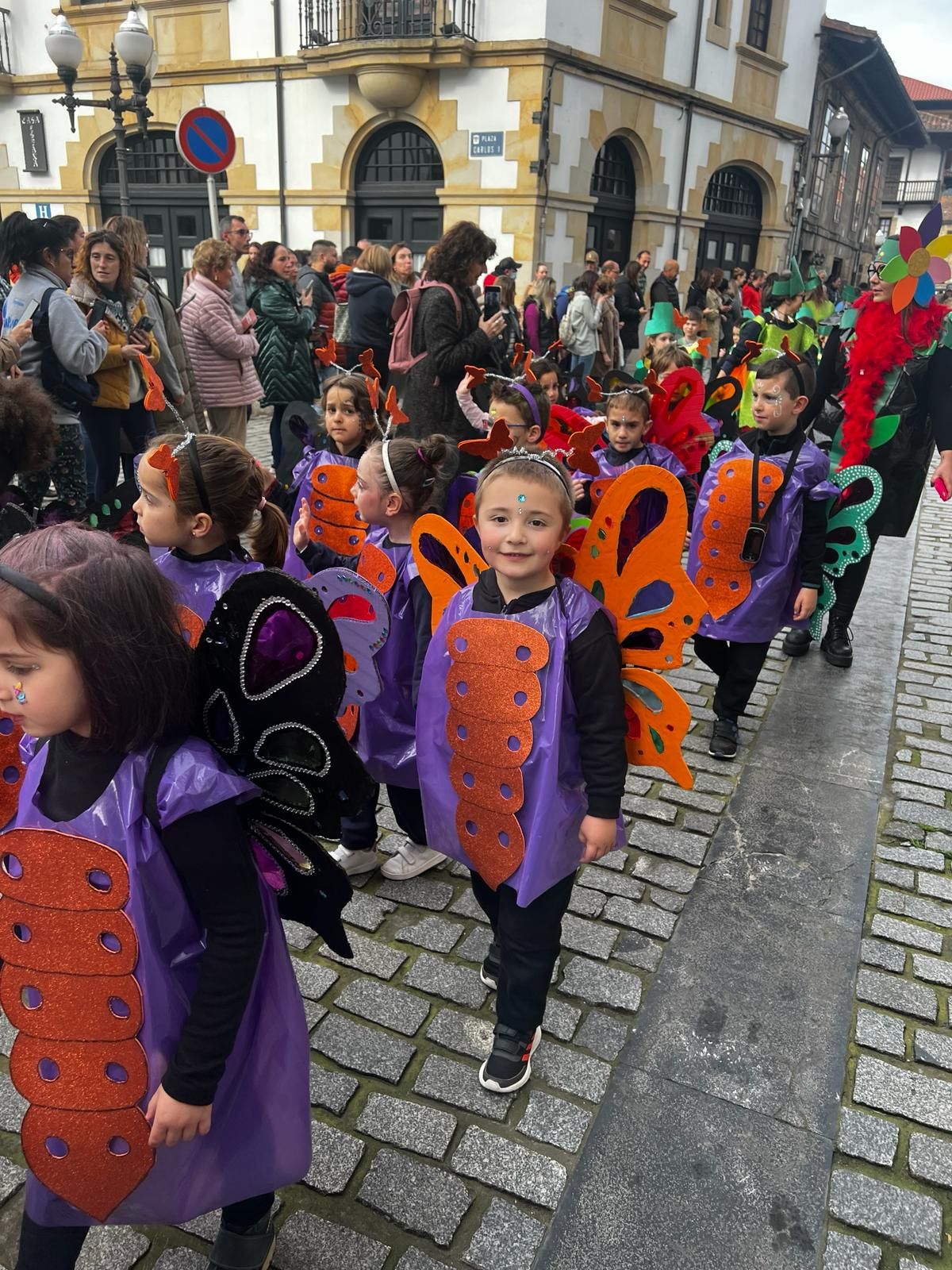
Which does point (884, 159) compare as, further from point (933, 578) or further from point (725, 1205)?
→ point (725, 1205)

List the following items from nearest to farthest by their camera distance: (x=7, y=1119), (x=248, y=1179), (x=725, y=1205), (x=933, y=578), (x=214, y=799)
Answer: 1. (x=214, y=799)
2. (x=248, y=1179)
3. (x=725, y=1205)
4. (x=7, y=1119)
5. (x=933, y=578)

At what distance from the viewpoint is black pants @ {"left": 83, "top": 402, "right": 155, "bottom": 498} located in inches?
203

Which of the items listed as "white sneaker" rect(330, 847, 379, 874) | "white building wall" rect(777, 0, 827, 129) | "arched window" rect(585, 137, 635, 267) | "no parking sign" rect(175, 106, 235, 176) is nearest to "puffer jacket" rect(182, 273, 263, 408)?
"no parking sign" rect(175, 106, 235, 176)

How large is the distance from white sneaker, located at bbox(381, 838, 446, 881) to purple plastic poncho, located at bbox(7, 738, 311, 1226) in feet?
4.61

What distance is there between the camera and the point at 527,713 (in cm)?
196

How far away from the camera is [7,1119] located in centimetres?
212

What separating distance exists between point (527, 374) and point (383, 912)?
2604 millimetres

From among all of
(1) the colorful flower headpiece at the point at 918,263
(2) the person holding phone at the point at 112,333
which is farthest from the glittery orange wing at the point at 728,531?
(2) the person holding phone at the point at 112,333

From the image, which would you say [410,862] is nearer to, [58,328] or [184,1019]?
[184,1019]

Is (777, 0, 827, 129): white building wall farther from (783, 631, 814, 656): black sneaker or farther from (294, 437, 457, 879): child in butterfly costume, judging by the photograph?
(294, 437, 457, 879): child in butterfly costume

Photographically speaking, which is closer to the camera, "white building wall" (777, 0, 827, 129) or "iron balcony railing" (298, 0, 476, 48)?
"iron balcony railing" (298, 0, 476, 48)

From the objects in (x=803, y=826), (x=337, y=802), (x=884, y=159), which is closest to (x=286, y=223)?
(x=803, y=826)

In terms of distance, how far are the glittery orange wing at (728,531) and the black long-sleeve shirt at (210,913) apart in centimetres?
269

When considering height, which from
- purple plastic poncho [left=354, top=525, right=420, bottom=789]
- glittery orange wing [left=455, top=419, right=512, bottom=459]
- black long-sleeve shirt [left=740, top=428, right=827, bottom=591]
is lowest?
purple plastic poncho [left=354, top=525, right=420, bottom=789]
